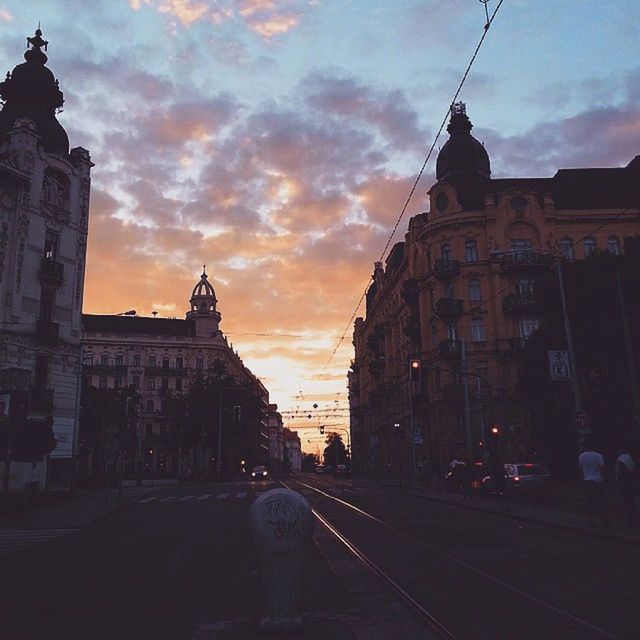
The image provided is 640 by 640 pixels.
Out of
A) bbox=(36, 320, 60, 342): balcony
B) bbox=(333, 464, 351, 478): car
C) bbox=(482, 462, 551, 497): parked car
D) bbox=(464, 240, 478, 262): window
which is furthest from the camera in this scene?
bbox=(333, 464, 351, 478): car

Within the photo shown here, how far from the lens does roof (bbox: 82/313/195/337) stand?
3757 inches

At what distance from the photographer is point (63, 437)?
35.3m

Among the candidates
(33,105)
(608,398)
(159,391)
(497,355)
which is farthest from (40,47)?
(159,391)

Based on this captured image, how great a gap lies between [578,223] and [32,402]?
39794 mm

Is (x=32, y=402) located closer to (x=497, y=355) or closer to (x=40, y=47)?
(x=40, y=47)

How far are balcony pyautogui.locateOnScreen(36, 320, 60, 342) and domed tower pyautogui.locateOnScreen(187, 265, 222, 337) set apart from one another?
5960cm

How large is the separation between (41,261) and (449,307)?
28269 mm

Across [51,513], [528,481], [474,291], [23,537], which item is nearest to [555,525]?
[528,481]

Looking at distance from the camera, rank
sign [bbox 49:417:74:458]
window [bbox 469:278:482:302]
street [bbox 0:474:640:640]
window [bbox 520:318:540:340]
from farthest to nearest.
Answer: window [bbox 469:278:482:302] → window [bbox 520:318:540:340] → sign [bbox 49:417:74:458] → street [bbox 0:474:640:640]

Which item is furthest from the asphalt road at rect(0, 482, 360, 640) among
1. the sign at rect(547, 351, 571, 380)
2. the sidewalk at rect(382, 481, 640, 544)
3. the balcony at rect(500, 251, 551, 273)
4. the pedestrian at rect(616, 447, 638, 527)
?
the balcony at rect(500, 251, 551, 273)

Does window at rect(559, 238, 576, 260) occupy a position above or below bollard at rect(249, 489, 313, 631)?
above

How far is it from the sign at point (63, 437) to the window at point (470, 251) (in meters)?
30.6

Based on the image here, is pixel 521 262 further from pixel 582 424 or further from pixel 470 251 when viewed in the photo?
pixel 582 424

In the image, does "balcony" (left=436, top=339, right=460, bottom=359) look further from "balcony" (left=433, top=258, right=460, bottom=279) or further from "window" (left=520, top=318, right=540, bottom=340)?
"balcony" (left=433, top=258, right=460, bottom=279)
